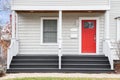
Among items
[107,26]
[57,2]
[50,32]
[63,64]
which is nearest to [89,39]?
[107,26]

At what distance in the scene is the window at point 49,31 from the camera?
1667cm

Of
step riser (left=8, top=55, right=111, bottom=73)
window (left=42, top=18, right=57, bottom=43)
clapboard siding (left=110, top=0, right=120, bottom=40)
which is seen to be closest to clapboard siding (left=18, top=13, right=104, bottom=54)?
window (left=42, top=18, right=57, bottom=43)

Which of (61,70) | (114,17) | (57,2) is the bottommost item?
(61,70)

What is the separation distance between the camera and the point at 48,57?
50.3 ft

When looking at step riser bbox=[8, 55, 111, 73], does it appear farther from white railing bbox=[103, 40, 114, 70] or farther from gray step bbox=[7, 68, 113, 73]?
white railing bbox=[103, 40, 114, 70]

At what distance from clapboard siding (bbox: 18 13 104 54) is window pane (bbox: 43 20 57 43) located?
32 centimetres

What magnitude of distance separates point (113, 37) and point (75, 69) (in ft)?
12.2

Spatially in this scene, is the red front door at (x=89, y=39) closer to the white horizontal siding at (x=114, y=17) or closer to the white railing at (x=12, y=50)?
the white horizontal siding at (x=114, y=17)

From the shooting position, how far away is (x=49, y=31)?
1669cm

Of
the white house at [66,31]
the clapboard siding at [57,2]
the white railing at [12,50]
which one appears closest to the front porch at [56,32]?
the white house at [66,31]

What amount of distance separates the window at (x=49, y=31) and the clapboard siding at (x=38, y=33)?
11.8 inches

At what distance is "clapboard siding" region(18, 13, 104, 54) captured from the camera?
16.5m

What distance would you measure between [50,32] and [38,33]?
714 mm

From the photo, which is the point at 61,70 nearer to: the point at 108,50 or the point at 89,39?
the point at 108,50
